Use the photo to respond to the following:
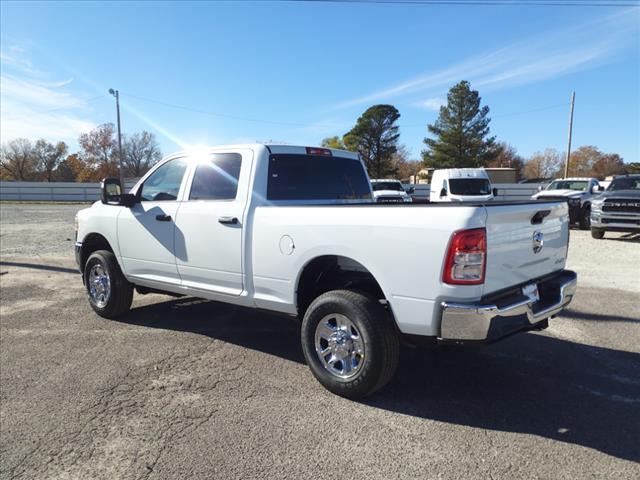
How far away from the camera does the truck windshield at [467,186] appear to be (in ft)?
55.6

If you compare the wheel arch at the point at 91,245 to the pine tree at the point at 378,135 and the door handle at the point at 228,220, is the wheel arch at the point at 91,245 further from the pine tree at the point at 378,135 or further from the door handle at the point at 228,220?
the pine tree at the point at 378,135

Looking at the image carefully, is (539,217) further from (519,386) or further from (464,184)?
(464,184)

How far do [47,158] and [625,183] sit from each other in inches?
3445

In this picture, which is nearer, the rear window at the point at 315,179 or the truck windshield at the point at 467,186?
the rear window at the point at 315,179

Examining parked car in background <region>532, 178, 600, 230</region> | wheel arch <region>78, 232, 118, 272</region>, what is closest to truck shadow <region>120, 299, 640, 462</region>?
wheel arch <region>78, 232, 118, 272</region>

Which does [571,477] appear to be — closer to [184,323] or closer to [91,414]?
[91,414]

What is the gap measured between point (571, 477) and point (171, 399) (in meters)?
2.73

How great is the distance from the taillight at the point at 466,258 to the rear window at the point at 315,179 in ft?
6.06

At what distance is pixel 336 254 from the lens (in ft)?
11.3

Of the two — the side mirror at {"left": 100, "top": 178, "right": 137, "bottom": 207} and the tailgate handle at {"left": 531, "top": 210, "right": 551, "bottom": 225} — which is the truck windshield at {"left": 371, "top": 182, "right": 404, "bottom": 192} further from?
the tailgate handle at {"left": 531, "top": 210, "right": 551, "bottom": 225}

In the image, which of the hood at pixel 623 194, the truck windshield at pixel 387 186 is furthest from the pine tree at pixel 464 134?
the hood at pixel 623 194

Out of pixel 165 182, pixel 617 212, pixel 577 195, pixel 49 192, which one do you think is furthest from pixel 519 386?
pixel 49 192

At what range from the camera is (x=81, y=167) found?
74125 millimetres

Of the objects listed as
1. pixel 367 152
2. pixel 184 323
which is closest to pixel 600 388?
pixel 184 323
